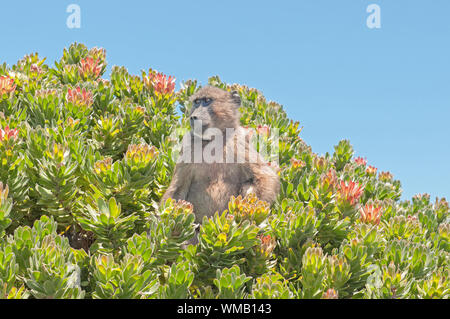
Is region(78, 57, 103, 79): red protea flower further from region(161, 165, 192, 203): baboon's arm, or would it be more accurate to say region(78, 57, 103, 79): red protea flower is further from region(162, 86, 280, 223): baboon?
region(161, 165, 192, 203): baboon's arm

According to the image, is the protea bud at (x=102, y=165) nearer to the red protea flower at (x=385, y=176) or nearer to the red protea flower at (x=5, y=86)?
the red protea flower at (x=5, y=86)

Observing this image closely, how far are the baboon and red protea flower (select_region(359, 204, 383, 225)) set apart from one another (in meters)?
1.15

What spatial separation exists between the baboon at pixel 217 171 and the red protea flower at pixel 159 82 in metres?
0.70

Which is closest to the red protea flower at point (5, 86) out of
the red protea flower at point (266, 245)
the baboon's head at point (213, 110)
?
the baboon's head at point (213, 110)

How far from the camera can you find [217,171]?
6535mm

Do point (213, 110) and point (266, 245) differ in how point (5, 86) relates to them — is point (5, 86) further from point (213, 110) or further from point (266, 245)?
point (266, 245)

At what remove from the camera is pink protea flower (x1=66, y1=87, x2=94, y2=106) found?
6.24 m

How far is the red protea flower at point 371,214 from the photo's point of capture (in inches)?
231

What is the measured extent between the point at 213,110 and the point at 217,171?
1.42 m

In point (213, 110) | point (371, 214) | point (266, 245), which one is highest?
point (213, 110)

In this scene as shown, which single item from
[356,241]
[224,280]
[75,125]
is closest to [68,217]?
[75,125]

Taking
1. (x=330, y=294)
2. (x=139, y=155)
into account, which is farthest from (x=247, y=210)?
(x=139, y=155)
